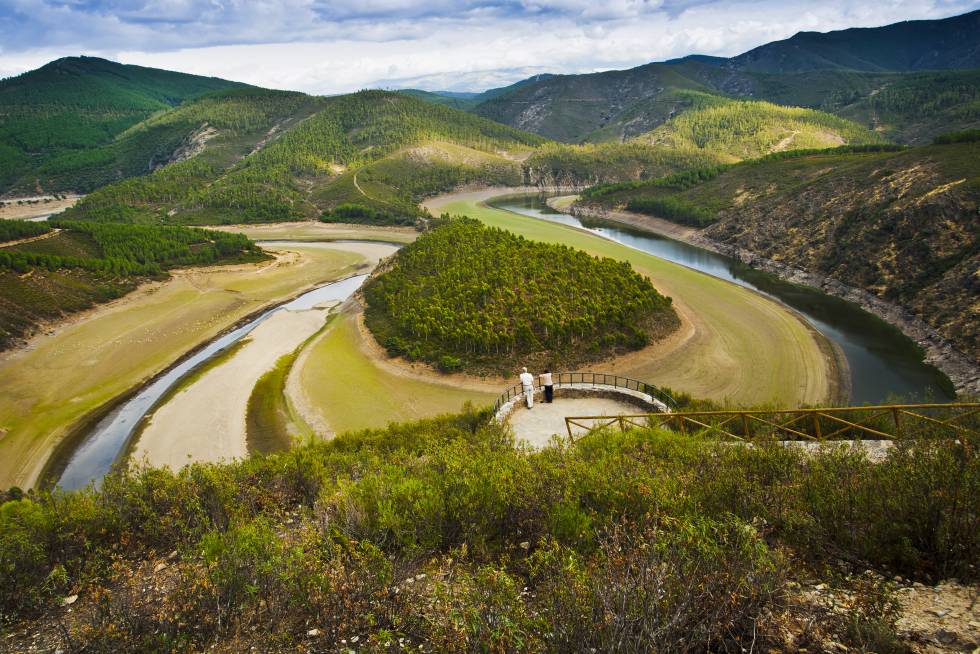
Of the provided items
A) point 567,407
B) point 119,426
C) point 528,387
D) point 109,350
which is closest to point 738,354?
point 567,407

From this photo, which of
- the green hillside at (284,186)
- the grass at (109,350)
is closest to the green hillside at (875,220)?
the grass at (109,350)

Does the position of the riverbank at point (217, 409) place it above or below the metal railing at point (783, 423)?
below

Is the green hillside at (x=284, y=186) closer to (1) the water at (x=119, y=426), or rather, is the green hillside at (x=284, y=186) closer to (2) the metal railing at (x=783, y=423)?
(1) the water at (x=119, y=426)

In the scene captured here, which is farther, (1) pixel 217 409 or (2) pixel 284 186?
(2) pixel 284 186

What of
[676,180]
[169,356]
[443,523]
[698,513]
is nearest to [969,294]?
[698,513]

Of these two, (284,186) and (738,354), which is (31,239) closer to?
(284,186)

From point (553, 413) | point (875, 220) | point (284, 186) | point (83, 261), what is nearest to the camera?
point (553, 413)

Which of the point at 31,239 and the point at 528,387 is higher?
the point at 31,239
